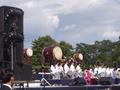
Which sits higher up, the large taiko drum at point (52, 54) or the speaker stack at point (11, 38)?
the large taiko drum at point (52, 54)

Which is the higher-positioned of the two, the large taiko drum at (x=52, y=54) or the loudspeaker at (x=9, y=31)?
the large taiko drum at (x=52, y=54)

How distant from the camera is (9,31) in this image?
64.8 ft

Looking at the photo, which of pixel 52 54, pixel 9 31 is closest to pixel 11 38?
pixel 9 31

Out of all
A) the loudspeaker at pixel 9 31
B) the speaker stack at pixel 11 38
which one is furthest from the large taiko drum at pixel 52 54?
the loudspeaker at pixel 9 31

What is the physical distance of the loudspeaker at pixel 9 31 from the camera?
64.1 feet

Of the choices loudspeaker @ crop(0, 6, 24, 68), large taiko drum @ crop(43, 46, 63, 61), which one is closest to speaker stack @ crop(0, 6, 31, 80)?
loudspeaker @ crop(0, 6, 24, 68)

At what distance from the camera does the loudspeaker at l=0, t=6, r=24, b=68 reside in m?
19.5

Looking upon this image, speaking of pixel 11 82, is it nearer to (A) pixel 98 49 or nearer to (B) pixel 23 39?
(B) pixel 23 39

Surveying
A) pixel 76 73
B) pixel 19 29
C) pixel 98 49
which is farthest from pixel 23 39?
pixel 98 49

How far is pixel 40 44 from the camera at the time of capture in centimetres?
8488

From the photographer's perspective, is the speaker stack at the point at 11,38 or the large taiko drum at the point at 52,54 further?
the large taiko drum at the point at 52,54

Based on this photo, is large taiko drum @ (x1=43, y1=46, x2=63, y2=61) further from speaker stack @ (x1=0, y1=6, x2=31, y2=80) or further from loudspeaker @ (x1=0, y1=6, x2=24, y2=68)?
loudspeaker @ (x1=0, y1=6, x2=24, y2=68)

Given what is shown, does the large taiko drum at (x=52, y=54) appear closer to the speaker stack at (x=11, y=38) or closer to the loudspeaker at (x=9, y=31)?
the speaker stack at (x=11, y=38)

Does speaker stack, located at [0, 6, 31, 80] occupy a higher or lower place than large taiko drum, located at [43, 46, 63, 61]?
lower
